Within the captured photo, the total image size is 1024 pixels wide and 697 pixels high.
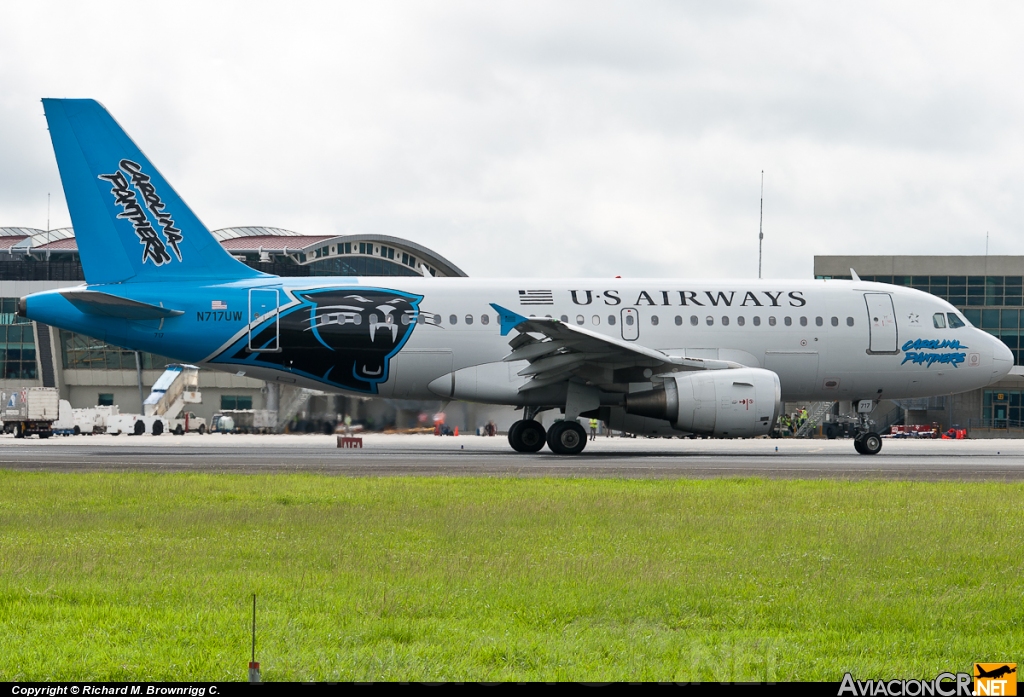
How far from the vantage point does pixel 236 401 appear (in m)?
60.6

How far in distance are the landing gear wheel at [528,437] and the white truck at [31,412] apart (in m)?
28.9

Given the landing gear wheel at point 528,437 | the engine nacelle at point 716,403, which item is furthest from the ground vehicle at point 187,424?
the engine nacelle at point 716,403

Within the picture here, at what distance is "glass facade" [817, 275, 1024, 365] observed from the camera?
70.5 m

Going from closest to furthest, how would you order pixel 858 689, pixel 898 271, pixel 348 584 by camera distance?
pixel 858 689
pixel 348 584
pixel 898 271

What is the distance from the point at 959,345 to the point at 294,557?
963 inches

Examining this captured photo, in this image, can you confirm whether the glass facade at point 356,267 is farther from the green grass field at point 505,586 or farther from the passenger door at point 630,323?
the green grass field at point 505,586

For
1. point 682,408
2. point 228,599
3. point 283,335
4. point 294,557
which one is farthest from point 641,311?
point 228,599

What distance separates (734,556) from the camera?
1022 centimetres

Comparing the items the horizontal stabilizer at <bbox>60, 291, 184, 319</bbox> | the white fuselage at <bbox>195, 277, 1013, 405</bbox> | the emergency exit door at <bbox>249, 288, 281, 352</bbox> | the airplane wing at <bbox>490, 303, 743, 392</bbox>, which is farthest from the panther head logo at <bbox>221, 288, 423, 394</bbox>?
the airplane wing at <bbox>490, 303, 743, 392</bbox>

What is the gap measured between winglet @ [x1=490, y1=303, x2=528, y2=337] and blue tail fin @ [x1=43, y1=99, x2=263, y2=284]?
25.1ft

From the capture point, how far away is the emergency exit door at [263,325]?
27266 millimetres

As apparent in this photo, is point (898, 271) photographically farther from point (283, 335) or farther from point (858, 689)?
→ point (858, 689)

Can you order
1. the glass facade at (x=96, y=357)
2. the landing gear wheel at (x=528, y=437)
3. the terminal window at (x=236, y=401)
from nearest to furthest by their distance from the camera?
the landing gear wheel at (x=528, y=437)
the terminal window at (x=236, y=401)
the glass facade at (x=96, y=357)

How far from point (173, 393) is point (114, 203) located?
3163 centimetres
